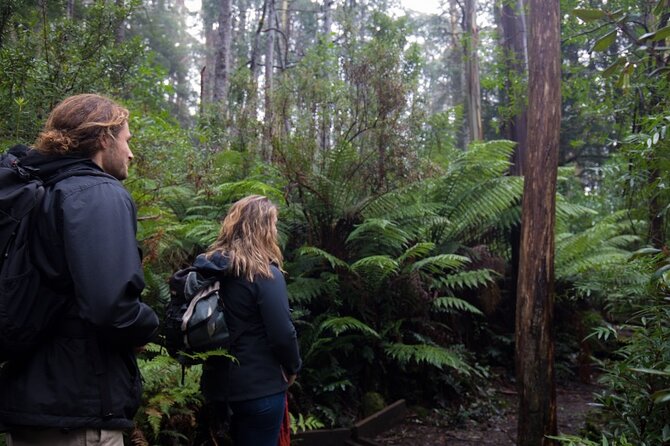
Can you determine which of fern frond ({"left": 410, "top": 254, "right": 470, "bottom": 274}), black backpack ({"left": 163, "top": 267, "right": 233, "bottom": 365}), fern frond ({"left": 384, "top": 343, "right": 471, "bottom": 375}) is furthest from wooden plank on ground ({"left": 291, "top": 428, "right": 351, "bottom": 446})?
black backpack ({"left": 163, "top": 267, "right": 233, "bottom": 365})

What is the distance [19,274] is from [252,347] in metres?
1.55

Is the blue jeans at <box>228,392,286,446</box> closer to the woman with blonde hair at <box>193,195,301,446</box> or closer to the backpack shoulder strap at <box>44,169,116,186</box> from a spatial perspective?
the woman with blonde hair at <box>193,195,301,446</box>

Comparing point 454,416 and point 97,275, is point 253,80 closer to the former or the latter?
point 454,416

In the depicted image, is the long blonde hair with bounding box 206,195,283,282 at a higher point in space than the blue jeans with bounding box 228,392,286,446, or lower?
higher

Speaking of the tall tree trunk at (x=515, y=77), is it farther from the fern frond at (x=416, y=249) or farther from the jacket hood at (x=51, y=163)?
the jacket hood at (x=51, y=163)

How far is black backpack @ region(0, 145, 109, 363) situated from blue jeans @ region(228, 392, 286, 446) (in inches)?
59.2

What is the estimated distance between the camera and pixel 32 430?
5.99 ft

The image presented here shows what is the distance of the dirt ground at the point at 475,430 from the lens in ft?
18.1

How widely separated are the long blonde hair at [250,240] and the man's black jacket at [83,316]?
4.04 feet

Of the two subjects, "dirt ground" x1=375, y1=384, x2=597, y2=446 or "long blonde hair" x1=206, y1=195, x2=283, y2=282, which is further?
"dirt ground" x1=375, y1=384, x2=597, y2=446

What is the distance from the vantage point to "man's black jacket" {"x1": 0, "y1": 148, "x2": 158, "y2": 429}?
70.4 inches

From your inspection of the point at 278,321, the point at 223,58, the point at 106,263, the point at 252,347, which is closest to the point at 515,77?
the point at 223,58

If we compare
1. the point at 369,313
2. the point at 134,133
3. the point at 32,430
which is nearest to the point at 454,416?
the point at 369,313

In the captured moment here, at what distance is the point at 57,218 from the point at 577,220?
10.6 metres
